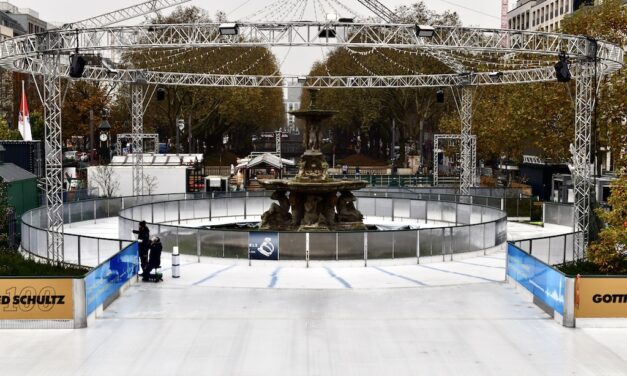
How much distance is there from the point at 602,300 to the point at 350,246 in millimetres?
11015

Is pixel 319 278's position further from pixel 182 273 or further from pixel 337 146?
pixel 337 146

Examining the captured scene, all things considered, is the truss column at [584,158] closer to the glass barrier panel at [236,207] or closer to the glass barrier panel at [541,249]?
the glass barrier panel at [541,249]

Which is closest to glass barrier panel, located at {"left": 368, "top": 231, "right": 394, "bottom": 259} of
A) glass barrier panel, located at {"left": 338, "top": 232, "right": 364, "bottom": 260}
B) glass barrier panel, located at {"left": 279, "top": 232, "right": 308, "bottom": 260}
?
glass barrier panel, located at {"left": 338, "top": 232, "right": 364, "bottom": 260}

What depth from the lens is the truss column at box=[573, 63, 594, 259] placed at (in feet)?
98.3

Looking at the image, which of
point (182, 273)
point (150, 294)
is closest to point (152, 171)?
point (182, 273)

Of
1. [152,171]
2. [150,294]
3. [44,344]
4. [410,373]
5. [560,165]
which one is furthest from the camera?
[560,165]

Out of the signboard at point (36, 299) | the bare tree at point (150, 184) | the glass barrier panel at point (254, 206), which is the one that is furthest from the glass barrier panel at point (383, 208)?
the signboard at point (36, 299)

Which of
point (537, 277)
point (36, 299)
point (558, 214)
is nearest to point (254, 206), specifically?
point (558, 214)

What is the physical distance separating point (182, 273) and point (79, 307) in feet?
27.2

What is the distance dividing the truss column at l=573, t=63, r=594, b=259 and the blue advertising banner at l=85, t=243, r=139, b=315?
16502 mm

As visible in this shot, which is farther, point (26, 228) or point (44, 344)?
point (26, 228)

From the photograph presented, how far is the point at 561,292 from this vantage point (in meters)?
18.6

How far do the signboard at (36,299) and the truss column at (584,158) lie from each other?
63.2 ft

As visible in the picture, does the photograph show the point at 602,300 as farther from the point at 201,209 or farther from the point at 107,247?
the point at 201,209
